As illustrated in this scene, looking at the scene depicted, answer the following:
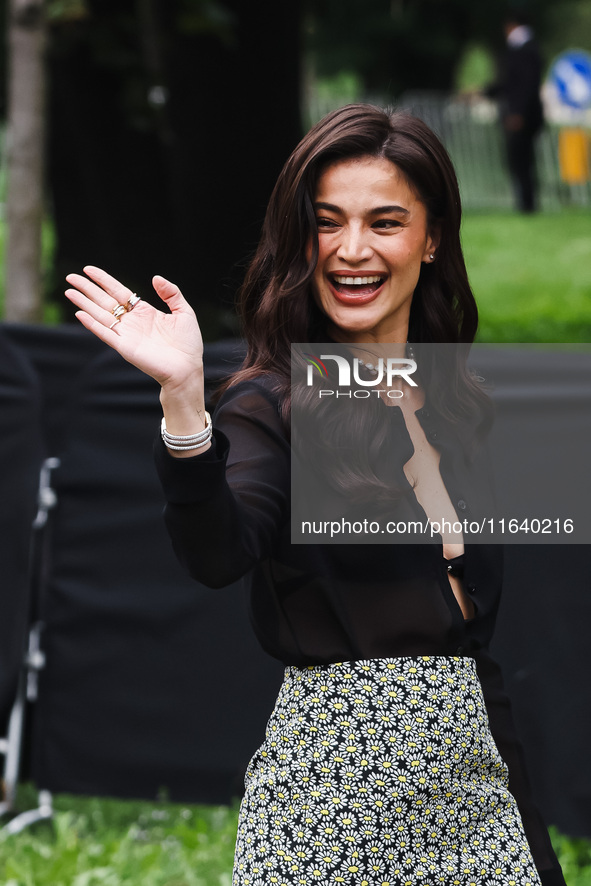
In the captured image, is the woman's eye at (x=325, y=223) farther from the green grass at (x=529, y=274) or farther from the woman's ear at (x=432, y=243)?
the green grass at (x=529, y=274)

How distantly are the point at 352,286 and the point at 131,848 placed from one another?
112 inches

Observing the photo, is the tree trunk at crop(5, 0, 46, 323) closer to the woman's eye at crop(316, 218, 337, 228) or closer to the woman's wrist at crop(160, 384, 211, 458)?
the woman's eye at crop(316, 218, 337, 228)

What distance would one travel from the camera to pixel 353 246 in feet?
6.68

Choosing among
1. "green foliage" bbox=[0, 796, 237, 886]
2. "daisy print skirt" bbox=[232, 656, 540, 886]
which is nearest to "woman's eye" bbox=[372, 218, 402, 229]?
"daisy print skirt" bbox=[232, 656, 540, 886]

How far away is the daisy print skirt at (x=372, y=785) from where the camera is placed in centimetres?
195

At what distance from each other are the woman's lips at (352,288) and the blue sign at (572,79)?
52.9 ft

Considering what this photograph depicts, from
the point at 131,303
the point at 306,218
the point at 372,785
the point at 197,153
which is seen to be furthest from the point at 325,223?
the point at 197,153

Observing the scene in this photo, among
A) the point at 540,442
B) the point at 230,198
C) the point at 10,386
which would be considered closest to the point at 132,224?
the point at 230,198

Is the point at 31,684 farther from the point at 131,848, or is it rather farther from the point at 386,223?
the point at 386,223

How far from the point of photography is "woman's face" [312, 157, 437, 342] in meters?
2.05

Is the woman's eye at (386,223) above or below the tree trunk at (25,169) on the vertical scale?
below

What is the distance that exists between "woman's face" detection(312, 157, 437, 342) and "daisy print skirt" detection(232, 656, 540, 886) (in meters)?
0.59

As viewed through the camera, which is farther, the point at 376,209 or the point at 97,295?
the point at 376,209

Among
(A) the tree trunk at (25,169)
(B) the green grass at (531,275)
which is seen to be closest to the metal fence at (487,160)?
(B) the green grass at (531,275)
